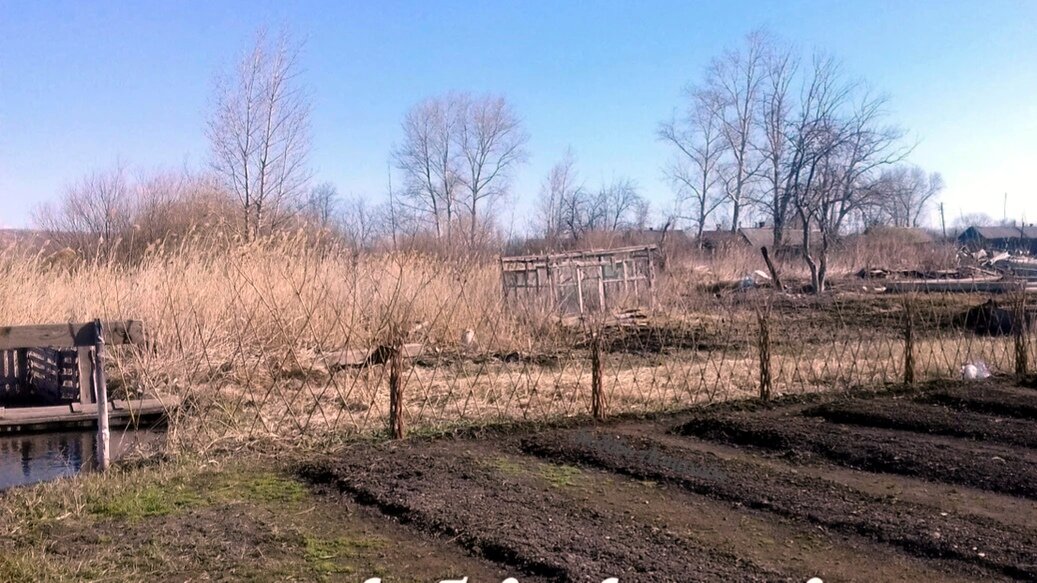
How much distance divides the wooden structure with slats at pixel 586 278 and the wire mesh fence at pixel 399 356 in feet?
5.94

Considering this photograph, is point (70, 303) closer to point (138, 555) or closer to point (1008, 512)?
point (138, 555)

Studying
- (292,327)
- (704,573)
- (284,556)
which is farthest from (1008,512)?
(292,327)

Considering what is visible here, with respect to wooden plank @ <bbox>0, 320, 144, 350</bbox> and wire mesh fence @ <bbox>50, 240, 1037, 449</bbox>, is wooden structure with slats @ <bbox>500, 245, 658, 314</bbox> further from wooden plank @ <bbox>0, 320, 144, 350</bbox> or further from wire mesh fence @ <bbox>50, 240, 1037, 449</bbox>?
wooden plank @ <bbox>0, 320, 144, 350</bbox>

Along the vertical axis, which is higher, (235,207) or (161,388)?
(235,207)

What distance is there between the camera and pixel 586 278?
1873cm

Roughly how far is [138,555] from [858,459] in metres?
4.78

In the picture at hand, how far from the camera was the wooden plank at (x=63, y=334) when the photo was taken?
20.4 feet

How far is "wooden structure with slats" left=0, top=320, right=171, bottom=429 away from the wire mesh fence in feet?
1.65

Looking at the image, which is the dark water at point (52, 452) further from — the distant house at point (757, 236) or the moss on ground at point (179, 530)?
the distant house at point (757, 236)

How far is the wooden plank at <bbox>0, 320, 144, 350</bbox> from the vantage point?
6.21 meters

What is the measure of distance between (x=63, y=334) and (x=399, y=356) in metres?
2.58

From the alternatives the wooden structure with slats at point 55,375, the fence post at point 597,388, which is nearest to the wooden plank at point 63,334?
the wooden structure with slats at point 55,375

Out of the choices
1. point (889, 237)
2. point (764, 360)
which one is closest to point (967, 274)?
point (889, 237)

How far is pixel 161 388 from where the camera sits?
9625 millimetres
